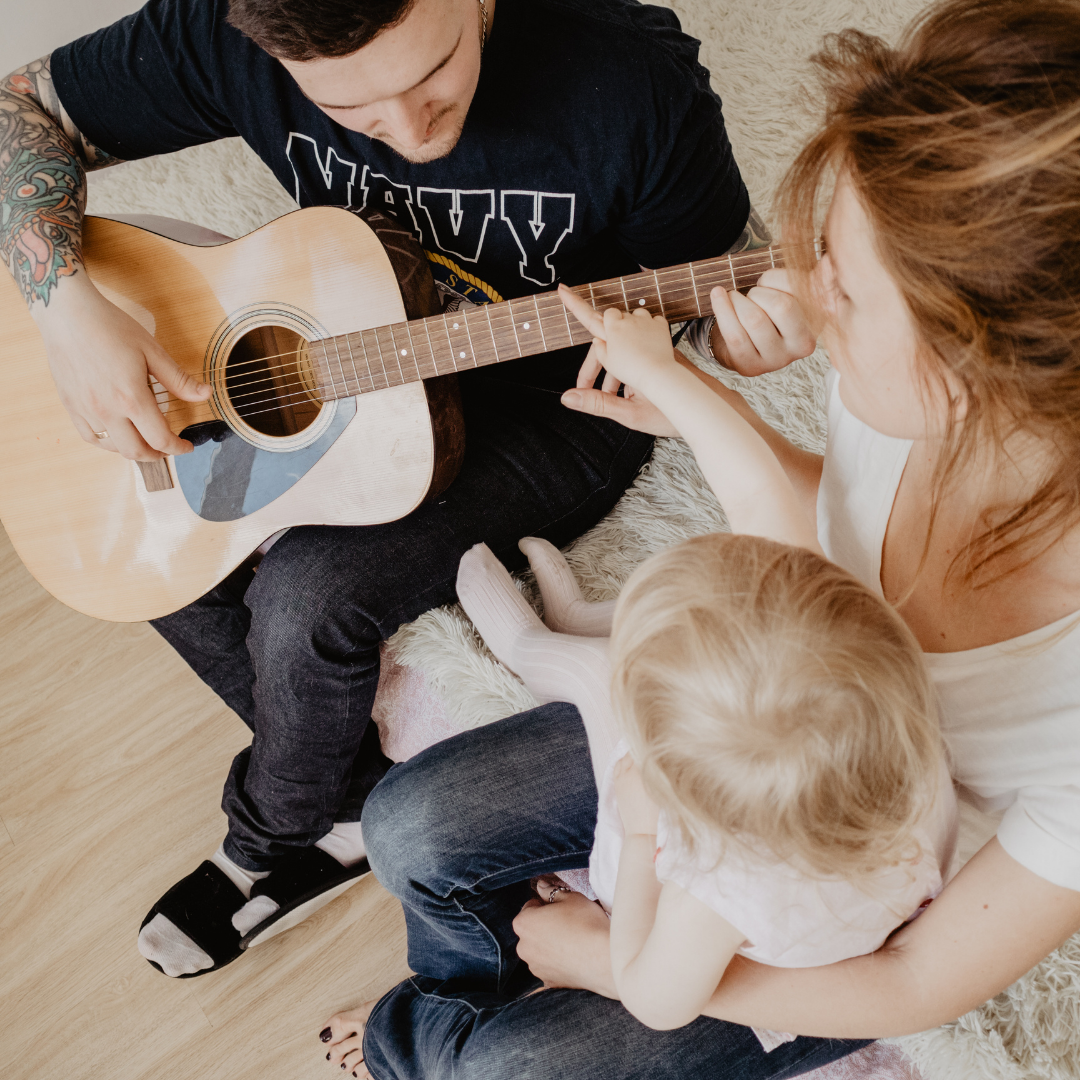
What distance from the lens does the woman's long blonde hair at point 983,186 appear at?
0.40m

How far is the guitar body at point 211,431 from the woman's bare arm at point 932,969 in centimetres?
64

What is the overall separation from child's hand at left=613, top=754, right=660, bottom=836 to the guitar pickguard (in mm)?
520

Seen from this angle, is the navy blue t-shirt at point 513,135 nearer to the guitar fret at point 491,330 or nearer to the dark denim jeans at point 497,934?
the guitar fret at point 491,330

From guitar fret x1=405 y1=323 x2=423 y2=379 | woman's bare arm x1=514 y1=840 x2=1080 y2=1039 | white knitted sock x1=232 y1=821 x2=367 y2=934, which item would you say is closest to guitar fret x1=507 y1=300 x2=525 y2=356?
guitar fret x1=405 y1=323 x2=423 y2=379

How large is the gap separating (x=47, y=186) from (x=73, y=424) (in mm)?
283

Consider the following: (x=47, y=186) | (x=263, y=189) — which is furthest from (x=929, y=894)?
(x=263, y=189)

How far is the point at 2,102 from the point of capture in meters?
0.96

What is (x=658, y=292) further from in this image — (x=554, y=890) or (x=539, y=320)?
(x=554, y=890)

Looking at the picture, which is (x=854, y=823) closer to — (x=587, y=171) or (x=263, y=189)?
(x=587, y=171)

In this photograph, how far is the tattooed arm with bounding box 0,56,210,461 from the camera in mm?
884

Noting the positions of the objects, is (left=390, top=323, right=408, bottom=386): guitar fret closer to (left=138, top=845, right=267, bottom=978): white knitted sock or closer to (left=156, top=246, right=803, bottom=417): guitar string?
(left=156, top=246, right=803, bottom=417): guitar string

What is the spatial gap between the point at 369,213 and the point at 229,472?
357mm

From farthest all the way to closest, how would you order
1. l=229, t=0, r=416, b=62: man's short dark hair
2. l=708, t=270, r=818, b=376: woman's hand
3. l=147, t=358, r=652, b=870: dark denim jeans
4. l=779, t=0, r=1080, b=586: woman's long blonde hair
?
l=147, t=358, r=652, b=870: dark denim jeans < l=708, t=270, r=818, b=376: woman's hand < l=229, t=0, r=416, b=62: man's short dark hair < l=779, t=0, r=1080, b=586: woman's long blonde hair

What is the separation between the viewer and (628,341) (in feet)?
2.43
